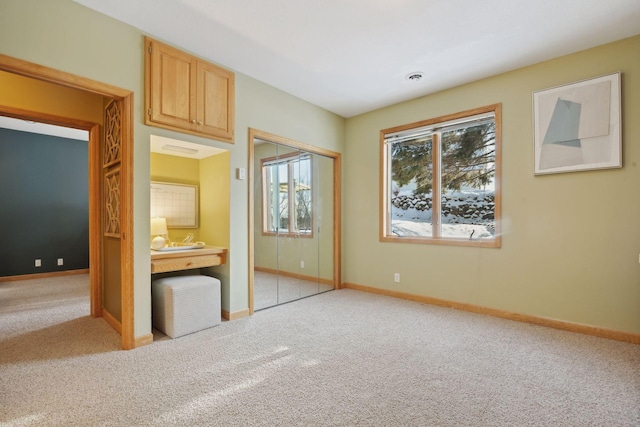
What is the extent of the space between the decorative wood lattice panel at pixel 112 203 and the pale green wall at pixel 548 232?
3282 millimetres

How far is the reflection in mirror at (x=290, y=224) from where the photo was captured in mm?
3668

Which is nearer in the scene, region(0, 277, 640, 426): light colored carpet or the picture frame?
region(0, 277, 640, 426): light colored carpet

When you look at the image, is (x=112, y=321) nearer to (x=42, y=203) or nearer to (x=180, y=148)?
(x=180, y=148)

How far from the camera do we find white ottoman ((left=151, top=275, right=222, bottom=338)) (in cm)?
279

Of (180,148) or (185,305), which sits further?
(180,148)

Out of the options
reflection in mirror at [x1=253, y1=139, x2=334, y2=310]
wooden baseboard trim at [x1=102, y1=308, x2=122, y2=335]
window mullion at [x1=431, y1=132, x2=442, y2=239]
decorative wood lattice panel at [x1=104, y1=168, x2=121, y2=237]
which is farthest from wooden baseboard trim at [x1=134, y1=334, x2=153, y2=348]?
window mullion at [x1=431, y1=132, x2=442, y2=239]

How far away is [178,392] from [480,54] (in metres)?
3.76

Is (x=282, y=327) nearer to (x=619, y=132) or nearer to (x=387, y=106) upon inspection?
(x=387, y=106)

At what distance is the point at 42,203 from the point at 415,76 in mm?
6760

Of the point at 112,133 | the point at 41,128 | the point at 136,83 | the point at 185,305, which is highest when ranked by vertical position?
the point at 41,128

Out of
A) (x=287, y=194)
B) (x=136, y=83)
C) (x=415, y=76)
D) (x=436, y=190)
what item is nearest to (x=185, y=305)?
(x=287, y=194)

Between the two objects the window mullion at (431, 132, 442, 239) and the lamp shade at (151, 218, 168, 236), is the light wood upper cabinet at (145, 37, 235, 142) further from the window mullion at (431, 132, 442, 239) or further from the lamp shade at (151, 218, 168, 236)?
the window mullion at (431, 132, 442, 239)

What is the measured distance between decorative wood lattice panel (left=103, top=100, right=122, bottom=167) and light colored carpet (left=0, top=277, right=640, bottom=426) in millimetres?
1701

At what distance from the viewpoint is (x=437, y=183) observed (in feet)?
12.8
